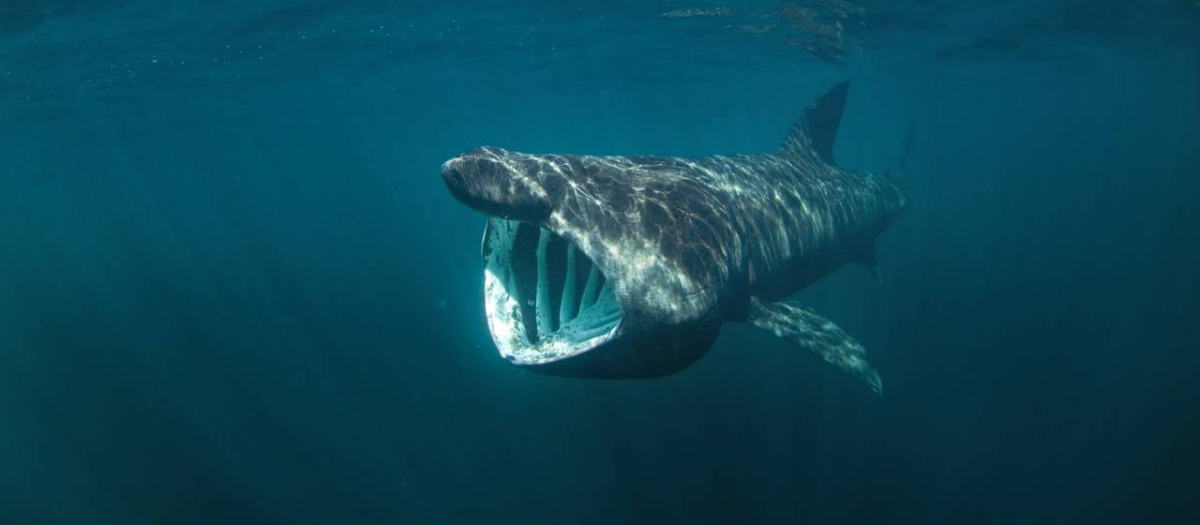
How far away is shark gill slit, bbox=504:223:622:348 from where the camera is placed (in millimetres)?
5562

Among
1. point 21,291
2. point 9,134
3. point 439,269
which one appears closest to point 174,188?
point 9,134

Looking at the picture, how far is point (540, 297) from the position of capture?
19.5 feet

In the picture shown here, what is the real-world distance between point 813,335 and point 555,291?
2888mm

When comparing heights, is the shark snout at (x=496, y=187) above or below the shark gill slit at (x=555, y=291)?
above

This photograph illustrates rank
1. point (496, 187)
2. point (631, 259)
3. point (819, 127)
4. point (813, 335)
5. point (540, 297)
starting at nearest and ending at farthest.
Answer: point (496, 187)
point (631, 259)
point (540, 297)
point (813, 335)
point (819, 127)

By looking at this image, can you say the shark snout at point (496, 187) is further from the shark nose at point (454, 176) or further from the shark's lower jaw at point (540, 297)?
the shark's lower jaw at point (540, 297)

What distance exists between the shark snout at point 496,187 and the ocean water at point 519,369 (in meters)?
5.78

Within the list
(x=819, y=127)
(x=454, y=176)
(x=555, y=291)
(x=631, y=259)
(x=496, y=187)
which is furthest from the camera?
(x=819, y=127)

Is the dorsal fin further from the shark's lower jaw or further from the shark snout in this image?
the shark snout

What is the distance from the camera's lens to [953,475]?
9781mm

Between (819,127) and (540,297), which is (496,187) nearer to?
(540,297)

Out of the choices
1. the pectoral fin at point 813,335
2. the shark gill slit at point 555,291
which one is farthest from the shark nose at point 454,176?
the pectoral fin at point 813,335

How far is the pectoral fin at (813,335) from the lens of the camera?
20.9 ft

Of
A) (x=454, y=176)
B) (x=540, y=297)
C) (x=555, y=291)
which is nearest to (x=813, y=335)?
(x=555, y=291)
